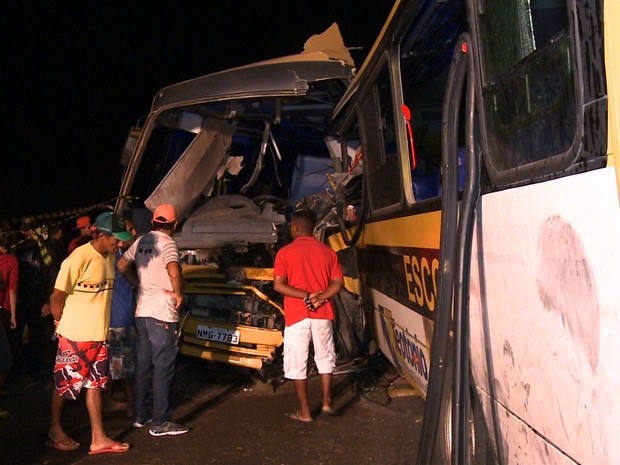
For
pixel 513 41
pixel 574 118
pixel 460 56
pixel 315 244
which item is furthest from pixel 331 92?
pixel 574 118

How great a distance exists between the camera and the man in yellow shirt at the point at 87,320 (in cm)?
489

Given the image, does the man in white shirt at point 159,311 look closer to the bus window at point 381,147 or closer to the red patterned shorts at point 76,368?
the red patterned shorts at point 76,368

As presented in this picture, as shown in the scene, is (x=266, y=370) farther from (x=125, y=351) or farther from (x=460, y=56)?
(x=460, y=56)

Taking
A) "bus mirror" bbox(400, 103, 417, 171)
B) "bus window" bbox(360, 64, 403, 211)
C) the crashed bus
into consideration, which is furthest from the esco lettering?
the crashed bus

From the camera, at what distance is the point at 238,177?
878cm

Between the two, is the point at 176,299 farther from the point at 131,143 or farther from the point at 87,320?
the point at 131,143

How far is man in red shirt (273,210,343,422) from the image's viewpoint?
5.62 m

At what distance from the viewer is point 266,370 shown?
679cm

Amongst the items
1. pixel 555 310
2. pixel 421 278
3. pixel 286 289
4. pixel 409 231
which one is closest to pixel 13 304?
pixel 286 289

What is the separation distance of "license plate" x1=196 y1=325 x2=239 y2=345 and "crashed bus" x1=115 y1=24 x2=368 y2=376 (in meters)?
0.01

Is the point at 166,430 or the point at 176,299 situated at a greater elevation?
the point at 176,299

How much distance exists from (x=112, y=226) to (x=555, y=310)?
366cm

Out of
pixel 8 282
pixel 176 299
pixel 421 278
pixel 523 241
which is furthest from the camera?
pixel 8 282

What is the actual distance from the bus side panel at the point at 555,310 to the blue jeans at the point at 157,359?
3.21 m
